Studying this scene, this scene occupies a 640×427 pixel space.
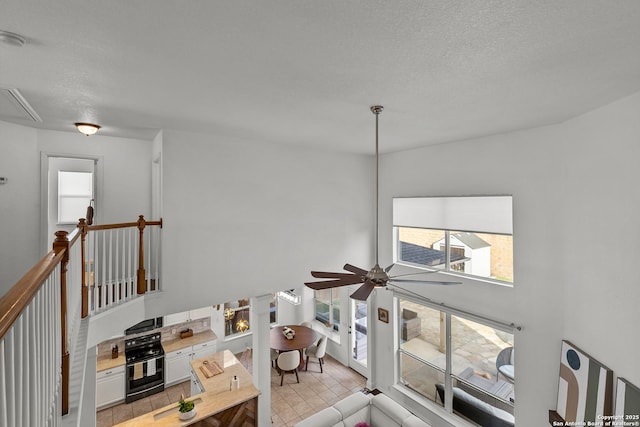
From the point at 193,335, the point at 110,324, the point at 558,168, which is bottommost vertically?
the point at 193,335

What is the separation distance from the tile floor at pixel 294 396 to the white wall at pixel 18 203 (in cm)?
339

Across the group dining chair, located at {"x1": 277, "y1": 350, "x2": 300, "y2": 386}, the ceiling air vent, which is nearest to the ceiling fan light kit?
the ceiling air vent

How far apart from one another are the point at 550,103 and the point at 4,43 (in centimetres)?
420

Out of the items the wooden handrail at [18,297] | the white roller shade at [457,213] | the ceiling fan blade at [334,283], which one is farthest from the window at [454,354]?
the wooden handrail at [18,297]

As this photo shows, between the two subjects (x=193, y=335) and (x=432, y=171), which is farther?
(x=193, y=335)

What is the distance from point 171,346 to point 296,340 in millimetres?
2758

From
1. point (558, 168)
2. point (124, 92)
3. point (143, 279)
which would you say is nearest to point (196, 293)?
point (143, 279)

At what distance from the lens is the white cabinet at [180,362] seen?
6.55m

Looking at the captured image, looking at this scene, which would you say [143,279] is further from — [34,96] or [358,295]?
[358,295]

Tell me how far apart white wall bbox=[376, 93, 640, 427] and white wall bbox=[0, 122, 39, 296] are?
559cm

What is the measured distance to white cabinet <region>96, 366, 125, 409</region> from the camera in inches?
226

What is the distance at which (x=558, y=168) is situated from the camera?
3641 mm

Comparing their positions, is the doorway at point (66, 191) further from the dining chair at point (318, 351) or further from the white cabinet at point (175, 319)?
the dining chair at point (318, 351)

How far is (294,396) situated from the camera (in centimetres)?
614
